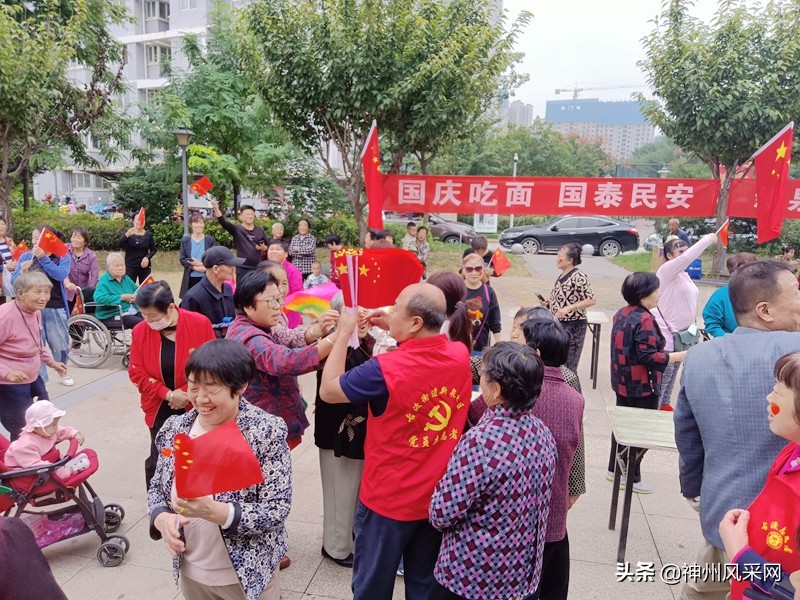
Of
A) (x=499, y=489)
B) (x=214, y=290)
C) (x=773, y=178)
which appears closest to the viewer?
(x=499, y=489)

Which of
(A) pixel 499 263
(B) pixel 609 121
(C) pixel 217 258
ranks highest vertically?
(B) pixel 609 121

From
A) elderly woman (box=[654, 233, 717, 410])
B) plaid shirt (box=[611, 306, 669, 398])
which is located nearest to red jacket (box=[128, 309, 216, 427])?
plaid shirt (box=[611, 306, 669, 398])

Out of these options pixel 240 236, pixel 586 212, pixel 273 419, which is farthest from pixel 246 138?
pixel 273 419

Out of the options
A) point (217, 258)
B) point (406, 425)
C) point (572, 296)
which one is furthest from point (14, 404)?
point (572, 296)

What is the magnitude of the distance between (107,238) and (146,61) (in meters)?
20.5

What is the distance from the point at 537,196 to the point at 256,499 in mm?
6115

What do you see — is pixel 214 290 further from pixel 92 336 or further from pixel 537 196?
pixel 537 196

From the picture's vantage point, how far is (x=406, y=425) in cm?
206

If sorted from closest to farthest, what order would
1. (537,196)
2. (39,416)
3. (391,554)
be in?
(391,554)
(39,416)
(537,196)

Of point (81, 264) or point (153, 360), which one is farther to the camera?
point (81, 264)

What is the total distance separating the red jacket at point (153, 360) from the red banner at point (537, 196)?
451 centimetres

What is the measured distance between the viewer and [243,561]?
181 centimetres

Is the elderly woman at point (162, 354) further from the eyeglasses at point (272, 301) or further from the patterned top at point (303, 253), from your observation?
the patterned top at point (303, 253)

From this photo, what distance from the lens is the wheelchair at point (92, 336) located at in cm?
644
